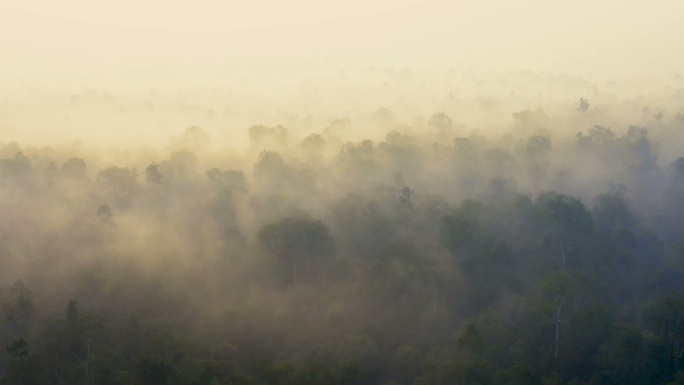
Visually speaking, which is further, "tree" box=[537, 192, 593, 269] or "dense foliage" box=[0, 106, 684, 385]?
"tree" box=[537, 192, 593, 269]

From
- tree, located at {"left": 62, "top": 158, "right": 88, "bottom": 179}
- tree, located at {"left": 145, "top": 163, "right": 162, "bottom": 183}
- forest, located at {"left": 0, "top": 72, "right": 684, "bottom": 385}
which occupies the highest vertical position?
tree, located at {"left": 62, "top": 158, "right": 88, "bottom": 179}

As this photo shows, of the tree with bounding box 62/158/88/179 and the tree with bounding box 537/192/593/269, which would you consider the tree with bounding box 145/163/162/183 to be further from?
the tree with bounding box 537/192/593/269

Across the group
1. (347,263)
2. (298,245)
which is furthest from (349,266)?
(298,245)

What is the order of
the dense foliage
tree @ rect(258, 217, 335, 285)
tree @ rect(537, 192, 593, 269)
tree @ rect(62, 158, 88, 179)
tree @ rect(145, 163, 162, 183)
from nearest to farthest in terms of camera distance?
the dense foliage
tree @ rect(258, 217, 335, 285)
tree @ rect(537, 192, 593, 269)
tree @ rect(145, 163, 162, 183)
tree @ rect(62, 158, 88, 179)

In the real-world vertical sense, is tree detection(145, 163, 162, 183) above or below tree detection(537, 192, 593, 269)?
above

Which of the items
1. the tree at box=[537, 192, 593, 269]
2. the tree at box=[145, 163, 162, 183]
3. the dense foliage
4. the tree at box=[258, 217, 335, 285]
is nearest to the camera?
the dense foliage

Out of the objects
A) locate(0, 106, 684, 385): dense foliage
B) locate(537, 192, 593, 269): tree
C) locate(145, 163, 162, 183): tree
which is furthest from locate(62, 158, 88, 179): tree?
locate(537, 192, 593, 269): tree

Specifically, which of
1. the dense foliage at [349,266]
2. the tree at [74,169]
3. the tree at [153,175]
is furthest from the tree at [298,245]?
the tree at [74,169]

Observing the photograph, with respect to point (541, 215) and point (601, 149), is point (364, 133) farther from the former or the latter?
point (541, 215)

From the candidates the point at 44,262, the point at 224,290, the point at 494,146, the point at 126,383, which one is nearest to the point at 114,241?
the point at 44,262
